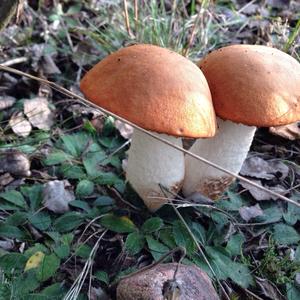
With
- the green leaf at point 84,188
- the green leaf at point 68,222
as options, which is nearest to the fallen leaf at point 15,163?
the green leaf at point 84,188

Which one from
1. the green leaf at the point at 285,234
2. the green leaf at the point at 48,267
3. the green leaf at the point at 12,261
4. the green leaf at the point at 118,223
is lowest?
the green leaf at the point at 285,234

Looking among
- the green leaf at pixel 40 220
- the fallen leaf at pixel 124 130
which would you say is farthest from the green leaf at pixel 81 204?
the fallen leaf at pixel 124 130

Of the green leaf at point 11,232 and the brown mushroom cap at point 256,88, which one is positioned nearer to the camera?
the brown mushroom cap at point 256,88

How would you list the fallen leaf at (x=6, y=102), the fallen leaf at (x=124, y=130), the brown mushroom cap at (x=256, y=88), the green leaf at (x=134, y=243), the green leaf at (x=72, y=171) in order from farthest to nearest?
the fallen leaf at (x=6, y=102)
the fallen leaf at (x=124, y=130)
the green leaf at (x=72, y=171)
the green leaf at (x=134, y=243)
the brown mushroom cap at (x=256, y=88)

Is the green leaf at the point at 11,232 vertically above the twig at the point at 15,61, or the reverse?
the twig at the point at 15,61

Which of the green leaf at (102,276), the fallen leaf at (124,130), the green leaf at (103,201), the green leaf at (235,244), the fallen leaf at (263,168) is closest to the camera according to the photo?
the green leaf at (102,276)

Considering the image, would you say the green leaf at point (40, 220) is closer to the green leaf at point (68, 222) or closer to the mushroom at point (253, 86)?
the green leaf at point (68, 222)
